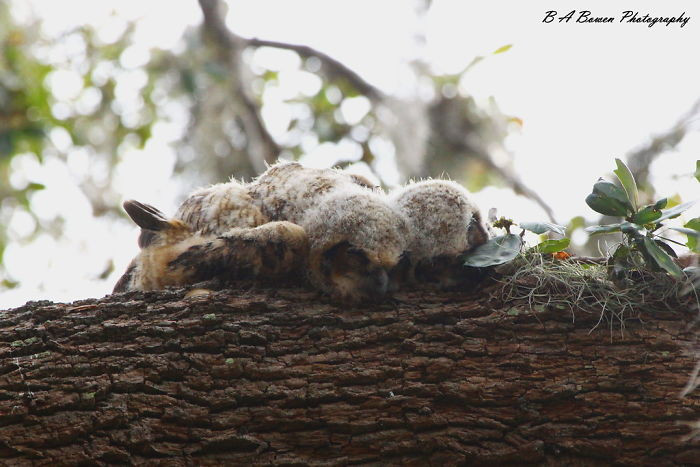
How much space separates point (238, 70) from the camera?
6434 millimetres

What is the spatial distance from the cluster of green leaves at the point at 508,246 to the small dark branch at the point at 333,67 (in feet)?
14.5

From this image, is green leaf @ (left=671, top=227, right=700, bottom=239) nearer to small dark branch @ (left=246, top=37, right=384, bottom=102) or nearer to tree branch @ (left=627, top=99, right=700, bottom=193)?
tree branch @ (left=627, top=99, right=700, bottom=193)

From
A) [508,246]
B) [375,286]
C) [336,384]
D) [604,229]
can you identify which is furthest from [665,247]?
[336,384]

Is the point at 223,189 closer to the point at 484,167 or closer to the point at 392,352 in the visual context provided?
the point at 392,352

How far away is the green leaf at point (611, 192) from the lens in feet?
7.75

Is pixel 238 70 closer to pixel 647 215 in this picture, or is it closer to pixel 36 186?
pixel 36 186

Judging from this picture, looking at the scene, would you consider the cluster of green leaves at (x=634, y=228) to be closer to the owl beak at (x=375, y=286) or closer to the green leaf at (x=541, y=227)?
the green leaf at (x=541, y=227)

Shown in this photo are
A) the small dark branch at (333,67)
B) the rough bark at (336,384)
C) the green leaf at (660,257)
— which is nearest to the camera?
the rough bark at (336,384)

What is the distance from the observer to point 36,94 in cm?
668

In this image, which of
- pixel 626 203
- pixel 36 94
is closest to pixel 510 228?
pixel 626 203

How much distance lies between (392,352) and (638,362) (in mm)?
737

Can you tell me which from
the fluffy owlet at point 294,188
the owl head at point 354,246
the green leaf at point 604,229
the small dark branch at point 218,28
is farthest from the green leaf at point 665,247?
the small dark branch at point 218,28

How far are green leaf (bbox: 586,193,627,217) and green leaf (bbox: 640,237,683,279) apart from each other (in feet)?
0.63

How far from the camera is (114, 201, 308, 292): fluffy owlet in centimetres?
243
